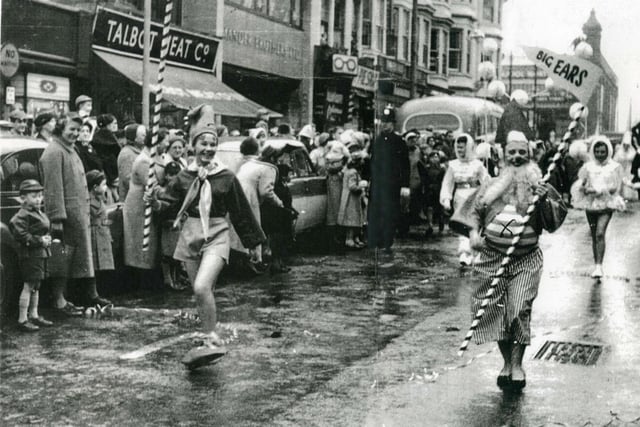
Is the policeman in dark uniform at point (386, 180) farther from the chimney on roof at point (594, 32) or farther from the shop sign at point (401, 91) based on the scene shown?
the chimney on roof at point (594, 32)

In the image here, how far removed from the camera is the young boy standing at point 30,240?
8242 mm

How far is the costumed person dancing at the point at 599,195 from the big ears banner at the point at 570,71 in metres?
4.60

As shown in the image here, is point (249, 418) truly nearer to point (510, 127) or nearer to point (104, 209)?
point (510, 127)

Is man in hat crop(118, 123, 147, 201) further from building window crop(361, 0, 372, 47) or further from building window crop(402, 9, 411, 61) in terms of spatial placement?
building window crop(402, 9, 411, 61)

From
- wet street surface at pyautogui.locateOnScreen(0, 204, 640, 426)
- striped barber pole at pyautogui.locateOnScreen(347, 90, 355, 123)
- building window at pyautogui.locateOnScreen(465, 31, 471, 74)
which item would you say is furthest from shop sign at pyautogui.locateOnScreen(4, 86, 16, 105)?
building window at pyautogui.locateOnScreen(465, 31, 471, 74)

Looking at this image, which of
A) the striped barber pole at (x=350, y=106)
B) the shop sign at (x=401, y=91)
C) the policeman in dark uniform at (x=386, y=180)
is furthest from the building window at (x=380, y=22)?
the policeman in dark uniform at (x=386, y=180)

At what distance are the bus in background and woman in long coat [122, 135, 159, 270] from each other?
22.7 feet

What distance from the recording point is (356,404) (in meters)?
6.02

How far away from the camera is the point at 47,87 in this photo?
1619 centimetres

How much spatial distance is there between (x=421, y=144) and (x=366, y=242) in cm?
222

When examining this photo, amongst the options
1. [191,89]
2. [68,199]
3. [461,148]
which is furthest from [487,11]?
[68,199]

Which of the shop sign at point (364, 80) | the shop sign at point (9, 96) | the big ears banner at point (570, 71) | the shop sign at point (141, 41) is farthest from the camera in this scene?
the shop sign at point (364, 80)

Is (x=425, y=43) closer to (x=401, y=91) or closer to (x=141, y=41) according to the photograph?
(x=401, y=91)

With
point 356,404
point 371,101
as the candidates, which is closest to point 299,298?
point 356,404
